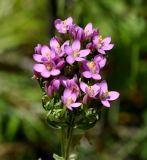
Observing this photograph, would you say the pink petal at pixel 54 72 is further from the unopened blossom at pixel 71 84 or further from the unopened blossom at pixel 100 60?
the unopened blossom at pixel 100 60

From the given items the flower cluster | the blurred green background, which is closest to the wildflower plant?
the flower cluster

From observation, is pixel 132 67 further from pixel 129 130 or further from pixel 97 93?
pixel 97 93

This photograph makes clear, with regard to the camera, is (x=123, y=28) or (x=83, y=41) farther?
(x=123, y=28)

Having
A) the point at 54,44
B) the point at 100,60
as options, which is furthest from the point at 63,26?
the point at 100,60

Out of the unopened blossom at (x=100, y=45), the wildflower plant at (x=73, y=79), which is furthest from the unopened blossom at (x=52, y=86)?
the unopened blossom at (x=100, y=45)

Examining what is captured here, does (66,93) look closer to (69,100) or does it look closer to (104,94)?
(69,100)

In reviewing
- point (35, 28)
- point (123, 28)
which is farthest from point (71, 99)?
point (35, 28)
